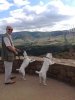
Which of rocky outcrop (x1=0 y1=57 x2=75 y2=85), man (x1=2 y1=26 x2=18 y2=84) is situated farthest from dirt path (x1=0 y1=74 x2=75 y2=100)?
man (x1=2 y1=26 x2=18 y2=84)

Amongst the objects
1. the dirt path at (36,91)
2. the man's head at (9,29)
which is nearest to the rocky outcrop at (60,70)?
the dirt path at (36,91)

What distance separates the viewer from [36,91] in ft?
21.6

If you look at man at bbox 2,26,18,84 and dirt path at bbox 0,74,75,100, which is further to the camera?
man at bbox 2,26,18,84

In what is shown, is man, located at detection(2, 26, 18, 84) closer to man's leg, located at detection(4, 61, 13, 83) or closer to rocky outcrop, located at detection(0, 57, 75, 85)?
man's leg, located at detection(4, 61, 13, 83)

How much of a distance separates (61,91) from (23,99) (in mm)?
916

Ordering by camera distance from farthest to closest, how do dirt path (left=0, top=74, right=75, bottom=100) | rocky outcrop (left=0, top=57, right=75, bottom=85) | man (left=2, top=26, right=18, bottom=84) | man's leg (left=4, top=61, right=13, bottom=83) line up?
man's leg (left=4, top=61, right=13, bottom=83), man (left=2, top=26, right=18, bottom=84), rocky outcrop (left=0, top=57, right=75, bottom=85), dirt path (left=0, top=74, right=75, bottom=100)

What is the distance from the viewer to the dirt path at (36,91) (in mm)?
6035

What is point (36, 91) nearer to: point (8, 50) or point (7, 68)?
point (7, 68)

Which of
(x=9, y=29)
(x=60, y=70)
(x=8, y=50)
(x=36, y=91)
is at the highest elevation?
(x=9, y=29)

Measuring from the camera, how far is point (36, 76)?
8.54m

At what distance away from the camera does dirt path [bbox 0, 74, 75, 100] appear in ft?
19.8

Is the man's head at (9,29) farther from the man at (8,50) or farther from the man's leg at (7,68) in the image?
the man's leg at (7,68)

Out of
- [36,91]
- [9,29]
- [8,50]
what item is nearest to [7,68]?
[8,50]

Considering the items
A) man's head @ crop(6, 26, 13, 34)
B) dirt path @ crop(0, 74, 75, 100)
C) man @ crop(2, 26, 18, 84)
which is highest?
man's head @ crop(6, 26, 13, 34)
